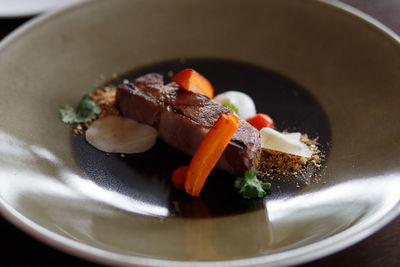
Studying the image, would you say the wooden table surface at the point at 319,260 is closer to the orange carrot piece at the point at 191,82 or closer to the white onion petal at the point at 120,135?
the white onion petal at the point at 120,135

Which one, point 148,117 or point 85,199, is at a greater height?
point 148,117

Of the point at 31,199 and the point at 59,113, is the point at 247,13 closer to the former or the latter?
the point at 59,113

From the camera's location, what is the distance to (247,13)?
3391 millimetres

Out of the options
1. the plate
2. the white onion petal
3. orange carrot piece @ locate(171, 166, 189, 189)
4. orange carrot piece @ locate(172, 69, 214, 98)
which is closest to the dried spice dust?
orange carrot piece @ locate(171, 166, 189, 189)

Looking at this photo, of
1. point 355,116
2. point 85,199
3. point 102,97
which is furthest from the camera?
point 102,97

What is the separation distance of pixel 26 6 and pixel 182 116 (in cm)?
182

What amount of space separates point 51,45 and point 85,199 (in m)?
1.36

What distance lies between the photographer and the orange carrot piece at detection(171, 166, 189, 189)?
2404mm

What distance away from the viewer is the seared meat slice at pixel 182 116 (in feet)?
7.83

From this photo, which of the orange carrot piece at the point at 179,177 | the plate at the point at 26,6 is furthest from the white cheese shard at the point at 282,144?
the plate at the point at 26,6

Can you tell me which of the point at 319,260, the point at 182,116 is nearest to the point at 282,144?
the point at 182,116

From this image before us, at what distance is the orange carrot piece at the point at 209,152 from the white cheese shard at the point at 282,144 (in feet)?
0.89

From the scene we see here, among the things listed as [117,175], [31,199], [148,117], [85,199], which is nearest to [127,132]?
[148,117]

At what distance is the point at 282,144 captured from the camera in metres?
2.50
